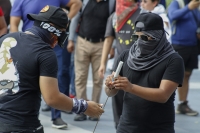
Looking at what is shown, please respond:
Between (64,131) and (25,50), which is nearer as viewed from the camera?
(25,50)

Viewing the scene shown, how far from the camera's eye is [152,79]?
4.56 m

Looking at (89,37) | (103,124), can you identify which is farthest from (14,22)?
(103,124)

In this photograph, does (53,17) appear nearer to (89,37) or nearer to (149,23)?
(149,23)

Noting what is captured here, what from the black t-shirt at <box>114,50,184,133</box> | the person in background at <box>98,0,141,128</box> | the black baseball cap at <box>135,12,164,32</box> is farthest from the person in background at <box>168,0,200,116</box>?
the black t-shirt at <box>114,50,184,133</box>

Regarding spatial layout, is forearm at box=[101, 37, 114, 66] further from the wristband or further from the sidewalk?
the wristband

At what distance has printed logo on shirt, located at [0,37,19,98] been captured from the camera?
4230 mm

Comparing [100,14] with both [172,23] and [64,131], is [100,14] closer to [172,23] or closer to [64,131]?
[172,23]

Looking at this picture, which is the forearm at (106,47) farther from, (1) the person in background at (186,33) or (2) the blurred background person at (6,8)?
(2) the blurred background person at (6,8)

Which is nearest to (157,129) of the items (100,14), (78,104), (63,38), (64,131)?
(78,104)

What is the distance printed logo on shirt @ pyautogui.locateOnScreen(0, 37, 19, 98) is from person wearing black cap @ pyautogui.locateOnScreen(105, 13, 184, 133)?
2.35 feet

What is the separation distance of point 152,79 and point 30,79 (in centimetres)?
99

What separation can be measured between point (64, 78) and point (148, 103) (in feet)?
13.2

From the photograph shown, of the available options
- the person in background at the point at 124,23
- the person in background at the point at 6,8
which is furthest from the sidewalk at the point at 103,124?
the person in background at the point at 6,8

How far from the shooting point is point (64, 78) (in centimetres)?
847
